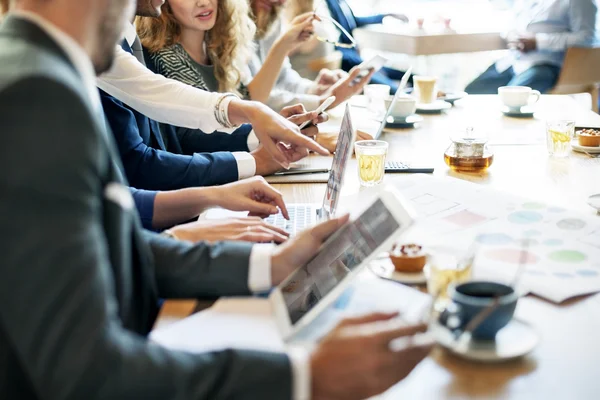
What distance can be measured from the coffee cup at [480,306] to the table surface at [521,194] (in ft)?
0.15

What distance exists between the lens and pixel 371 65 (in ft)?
8.23

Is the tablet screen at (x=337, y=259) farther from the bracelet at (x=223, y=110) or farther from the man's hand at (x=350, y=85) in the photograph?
the man's hand at (x=350, y=85)

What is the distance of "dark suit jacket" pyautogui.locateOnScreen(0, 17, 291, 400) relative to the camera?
0.69 meters

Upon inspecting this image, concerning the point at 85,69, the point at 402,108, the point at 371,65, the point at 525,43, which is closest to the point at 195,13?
the point at 371,65

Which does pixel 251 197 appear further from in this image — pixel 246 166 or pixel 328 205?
pixel 246 166

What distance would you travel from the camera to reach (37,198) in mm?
693

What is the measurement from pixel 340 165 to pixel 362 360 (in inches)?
27.2

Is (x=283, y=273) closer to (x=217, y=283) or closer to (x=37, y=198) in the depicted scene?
(x=217, y=283)

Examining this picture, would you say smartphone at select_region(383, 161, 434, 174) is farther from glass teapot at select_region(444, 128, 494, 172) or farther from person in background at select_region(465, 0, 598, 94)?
person in background at select_region(465, 0, 598, 94)

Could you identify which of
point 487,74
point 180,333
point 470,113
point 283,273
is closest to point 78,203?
point 180,333

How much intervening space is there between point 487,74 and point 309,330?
359 centimetres

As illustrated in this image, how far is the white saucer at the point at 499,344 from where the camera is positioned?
931mm

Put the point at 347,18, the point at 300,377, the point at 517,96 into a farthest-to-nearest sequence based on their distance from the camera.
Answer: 1. the point at 347,18
2. the point at 517,96
3. the point at 300,377

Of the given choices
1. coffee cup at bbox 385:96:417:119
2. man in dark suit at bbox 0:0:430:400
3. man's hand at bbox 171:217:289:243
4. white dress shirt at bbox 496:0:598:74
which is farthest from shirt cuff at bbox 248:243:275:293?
white dress shirt at bbox 496:0:598:74
